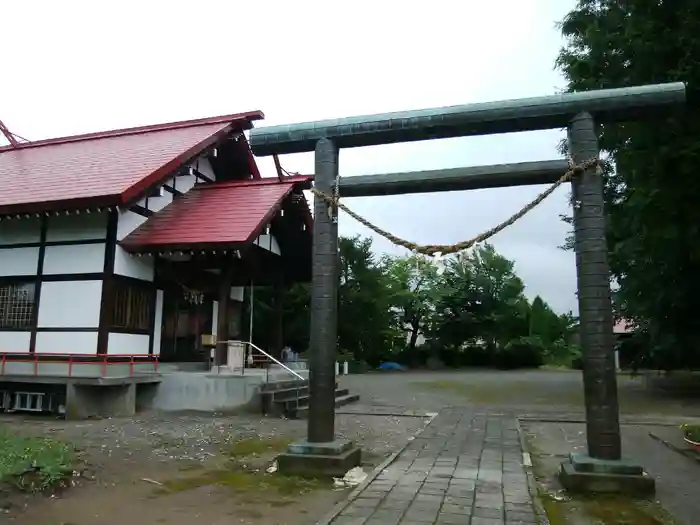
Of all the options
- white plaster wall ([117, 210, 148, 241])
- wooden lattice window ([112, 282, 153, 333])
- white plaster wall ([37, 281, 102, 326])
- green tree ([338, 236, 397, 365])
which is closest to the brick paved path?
wooden lattice window ([112, 282, 153, 333])

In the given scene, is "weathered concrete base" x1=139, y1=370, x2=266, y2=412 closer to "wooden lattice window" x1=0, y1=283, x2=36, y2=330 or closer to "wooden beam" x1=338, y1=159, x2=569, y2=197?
"wooden lattice window" x1=0, y1=283, x2=36, y2=330

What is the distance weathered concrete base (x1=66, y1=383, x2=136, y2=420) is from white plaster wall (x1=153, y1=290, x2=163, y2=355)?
196cm

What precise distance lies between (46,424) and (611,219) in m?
14.6

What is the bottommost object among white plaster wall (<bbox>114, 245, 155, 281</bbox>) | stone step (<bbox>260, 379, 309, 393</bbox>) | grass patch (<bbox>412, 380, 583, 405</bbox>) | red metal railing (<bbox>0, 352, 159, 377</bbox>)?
grass patch (<bbox>412, 380, 583, 405</bbox>)

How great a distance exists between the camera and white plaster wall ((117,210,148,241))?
12.9 m

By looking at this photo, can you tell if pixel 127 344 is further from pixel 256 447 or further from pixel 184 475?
pixel 184 475

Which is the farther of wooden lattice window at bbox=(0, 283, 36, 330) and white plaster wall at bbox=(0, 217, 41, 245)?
white plaster wall at bbox=(0, 217, 41, 245)

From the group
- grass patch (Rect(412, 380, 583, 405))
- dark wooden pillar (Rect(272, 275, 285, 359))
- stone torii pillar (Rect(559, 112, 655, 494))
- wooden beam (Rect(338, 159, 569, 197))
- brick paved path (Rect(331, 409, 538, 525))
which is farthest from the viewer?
dark wooden pillar (Rect(272, 275, 285, 359))

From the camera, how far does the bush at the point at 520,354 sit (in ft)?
123

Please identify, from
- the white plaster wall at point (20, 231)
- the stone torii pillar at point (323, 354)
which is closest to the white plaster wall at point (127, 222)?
the white plaster wall at point (20, 231)

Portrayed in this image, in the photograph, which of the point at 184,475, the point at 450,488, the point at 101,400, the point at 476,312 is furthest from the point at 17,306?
the point at 476,312

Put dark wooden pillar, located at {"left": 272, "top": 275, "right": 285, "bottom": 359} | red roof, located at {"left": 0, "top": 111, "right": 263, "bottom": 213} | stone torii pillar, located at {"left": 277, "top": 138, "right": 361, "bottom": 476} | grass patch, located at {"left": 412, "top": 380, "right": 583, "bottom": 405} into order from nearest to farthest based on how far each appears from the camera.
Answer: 1. stone torii pillar, located at {"left": 277, "top": 138, "right": 361, "bottom": 476}
2. red roof, located at {"left": 0, "top": 111, "right": 263, "bottom": 213}
3. grass patch, located at {"left": 412, "top": 380, "right": 583, "bottom": 405}
4. dark wooden pillar, located at {"left": 272, "top": 275, "right": 285, "bottom": 359}

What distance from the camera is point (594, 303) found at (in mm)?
6059

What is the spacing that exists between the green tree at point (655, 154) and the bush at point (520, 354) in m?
22.0
